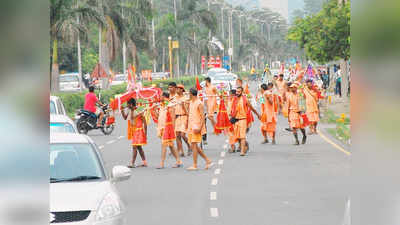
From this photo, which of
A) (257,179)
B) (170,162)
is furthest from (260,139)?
(257,179)

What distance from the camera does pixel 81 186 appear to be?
23.2 feet

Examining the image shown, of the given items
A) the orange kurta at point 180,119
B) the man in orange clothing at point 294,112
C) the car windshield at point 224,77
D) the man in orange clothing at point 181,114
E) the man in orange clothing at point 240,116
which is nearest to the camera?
the man in orange clothing at point 181,114

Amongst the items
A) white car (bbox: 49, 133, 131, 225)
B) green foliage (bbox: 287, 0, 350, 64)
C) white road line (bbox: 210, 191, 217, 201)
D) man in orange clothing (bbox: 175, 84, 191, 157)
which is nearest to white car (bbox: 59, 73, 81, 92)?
green foliage (bbox: 287, 0, 350, 64)

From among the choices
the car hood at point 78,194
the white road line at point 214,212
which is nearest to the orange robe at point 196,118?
the white road line at point 214,212

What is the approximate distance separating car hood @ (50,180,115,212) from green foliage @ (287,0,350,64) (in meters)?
25.1

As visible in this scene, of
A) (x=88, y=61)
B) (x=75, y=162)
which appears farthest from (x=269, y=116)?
(x=88, y=61)

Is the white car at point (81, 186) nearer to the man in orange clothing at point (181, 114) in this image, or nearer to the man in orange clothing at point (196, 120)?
the man in orange clothing at point (196, 120)

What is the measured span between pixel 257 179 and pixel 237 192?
190cm

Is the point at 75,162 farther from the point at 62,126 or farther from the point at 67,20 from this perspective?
the point at 67,20

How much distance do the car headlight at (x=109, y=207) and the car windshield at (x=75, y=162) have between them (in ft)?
1.50

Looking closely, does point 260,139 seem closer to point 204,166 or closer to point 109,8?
point 204,166

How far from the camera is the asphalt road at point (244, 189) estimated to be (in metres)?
10.8

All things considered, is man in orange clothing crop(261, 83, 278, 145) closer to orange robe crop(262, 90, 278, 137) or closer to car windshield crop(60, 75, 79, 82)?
orange robe crop(262, 90, 278, 137)
